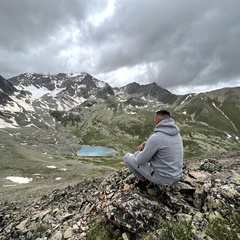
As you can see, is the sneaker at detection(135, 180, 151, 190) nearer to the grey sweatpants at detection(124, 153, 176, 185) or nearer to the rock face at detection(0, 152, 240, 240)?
the rock face at detection(0, 152, 240, 240)

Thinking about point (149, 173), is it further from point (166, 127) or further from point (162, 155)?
point (166, 127)

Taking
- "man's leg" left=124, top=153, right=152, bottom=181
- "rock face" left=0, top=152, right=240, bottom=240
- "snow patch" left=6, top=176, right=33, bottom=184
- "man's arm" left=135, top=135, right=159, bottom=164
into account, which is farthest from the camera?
"snow patch" left=6, top=176, right=33, bottom=184

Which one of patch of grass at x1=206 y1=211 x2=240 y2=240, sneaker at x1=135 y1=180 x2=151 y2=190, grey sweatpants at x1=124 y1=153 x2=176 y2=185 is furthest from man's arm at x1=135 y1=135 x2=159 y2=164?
patch of grass at x1=206 y1=211 x2=240 y2=240

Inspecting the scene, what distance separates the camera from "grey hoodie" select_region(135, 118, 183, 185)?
10633mm

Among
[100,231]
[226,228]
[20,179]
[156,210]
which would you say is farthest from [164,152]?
[20,179]

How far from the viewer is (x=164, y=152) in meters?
10.7

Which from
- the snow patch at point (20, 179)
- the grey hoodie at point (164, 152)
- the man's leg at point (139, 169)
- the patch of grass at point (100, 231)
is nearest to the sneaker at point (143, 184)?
the man's leg at point (139, 169)

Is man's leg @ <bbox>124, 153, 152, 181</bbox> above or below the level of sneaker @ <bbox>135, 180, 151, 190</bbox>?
above

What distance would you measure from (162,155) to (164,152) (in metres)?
0.16

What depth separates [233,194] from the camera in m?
9.50

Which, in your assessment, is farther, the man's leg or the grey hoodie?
the man's leg

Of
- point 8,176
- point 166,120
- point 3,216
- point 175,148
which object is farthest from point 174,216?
point 8,176

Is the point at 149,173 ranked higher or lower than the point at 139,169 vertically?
lower

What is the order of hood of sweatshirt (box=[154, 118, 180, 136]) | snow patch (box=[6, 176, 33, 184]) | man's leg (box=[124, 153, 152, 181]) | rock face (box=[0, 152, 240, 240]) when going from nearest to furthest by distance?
rock face (box=[0, 152, 240, 240]) → hood of sweatshirt (box=[154, 118, 180, 136]) → man's leg (box=[124, 153, 152, 181]) → snow patch (box=[6, 176, 33, 184])
